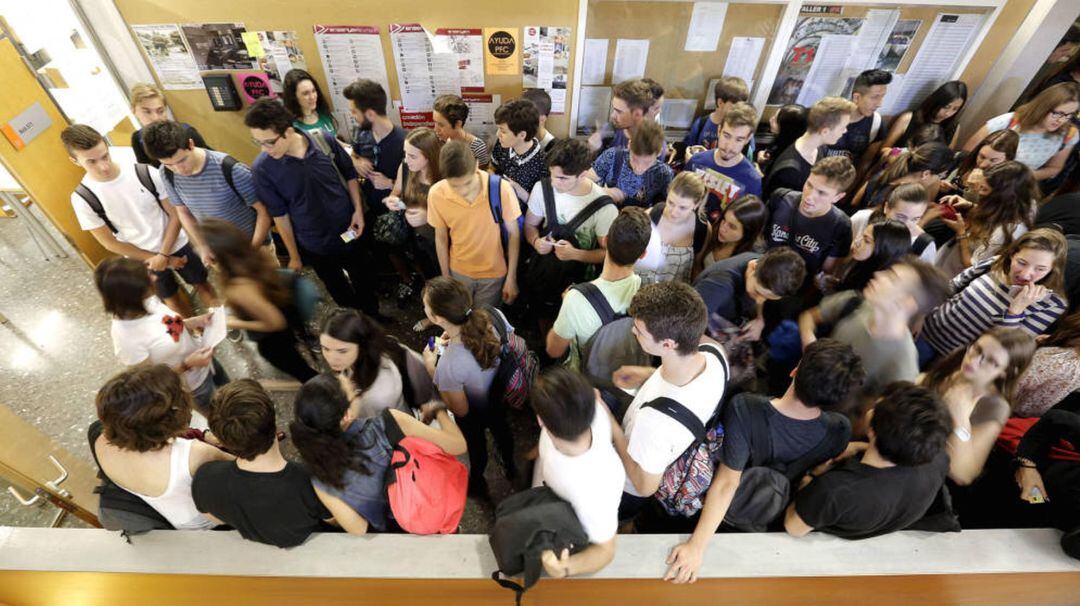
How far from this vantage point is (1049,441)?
2051 millimetres

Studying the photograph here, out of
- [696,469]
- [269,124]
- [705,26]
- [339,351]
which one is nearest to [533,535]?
[696,469]

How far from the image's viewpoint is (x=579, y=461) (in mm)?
1611

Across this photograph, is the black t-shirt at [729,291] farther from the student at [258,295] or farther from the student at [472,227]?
the student at [258,295]

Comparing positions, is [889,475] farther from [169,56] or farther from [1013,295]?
[169,56]

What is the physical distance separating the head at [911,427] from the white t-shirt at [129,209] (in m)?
3.99

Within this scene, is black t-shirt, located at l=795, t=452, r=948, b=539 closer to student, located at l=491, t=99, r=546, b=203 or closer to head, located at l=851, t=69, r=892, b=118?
student, located at l=491, t=99, r=546, b=203

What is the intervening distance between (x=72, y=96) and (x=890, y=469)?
569cm

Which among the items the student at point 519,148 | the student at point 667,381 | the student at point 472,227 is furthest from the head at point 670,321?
the student at point 519,148

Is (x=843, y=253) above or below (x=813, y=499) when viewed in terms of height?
above

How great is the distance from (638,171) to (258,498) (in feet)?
8.97

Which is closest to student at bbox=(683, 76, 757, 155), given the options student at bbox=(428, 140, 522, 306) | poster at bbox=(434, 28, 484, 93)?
student at bbox=(428, 140, 522, 306)

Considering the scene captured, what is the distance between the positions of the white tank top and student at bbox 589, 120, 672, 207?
2539 millimetres

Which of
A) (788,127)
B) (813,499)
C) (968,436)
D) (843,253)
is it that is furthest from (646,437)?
(788,127)

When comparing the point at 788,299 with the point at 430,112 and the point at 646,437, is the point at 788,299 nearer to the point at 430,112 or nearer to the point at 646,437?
the point at 646,437
